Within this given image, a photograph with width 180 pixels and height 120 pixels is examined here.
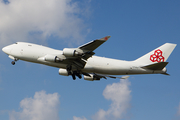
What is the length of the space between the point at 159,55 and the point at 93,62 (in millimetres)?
11448

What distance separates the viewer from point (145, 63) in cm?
3681

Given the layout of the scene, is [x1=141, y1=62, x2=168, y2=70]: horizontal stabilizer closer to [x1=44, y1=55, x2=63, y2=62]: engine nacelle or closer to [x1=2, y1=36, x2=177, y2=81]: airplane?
[x1=2, y1=36, x2=177, y2=81]: airplane

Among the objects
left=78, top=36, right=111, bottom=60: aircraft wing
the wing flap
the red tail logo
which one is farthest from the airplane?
the wing flap

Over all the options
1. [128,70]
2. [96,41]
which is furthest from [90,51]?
[128,70]

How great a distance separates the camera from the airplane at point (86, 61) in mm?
33550

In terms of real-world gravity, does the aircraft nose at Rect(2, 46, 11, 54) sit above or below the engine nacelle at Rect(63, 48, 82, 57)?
above

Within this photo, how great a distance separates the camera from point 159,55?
123 ft

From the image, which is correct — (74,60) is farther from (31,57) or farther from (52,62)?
(31,57)

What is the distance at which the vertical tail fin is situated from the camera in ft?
122

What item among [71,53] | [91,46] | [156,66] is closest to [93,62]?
[91,46]

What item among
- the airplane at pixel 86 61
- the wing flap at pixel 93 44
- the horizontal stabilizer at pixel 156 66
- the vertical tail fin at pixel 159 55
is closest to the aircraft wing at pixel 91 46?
the wing flap at pixel 93 44

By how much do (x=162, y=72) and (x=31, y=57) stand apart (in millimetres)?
21072

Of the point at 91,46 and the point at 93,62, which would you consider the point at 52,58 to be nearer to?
the point at 91,46

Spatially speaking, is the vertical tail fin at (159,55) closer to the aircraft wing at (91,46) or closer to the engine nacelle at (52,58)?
the aircraft wing at (91,46)
